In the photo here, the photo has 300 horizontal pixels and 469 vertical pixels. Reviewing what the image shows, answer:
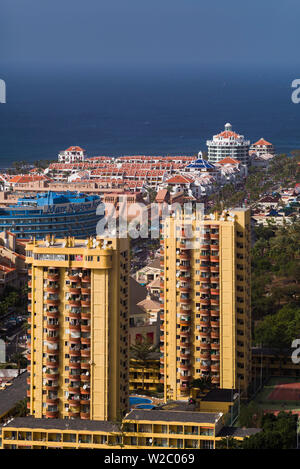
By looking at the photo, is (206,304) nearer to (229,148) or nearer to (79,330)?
(79,330)

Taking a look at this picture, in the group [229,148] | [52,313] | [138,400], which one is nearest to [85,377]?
[52,313]

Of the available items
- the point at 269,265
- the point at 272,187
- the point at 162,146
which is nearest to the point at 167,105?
the point at 162,146

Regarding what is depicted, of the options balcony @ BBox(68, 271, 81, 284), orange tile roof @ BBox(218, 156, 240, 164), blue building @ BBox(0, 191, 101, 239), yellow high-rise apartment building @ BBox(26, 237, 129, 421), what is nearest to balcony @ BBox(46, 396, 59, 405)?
yellow high-rise apartment building @ BBox(26, 237, 129, 421)

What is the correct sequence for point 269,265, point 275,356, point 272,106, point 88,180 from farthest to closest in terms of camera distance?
point 272,106 → point 88,180 → point 269,265 → point 275,356

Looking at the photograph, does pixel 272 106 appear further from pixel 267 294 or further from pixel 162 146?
pixel 267 294

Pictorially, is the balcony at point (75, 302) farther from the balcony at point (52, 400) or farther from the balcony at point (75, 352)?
the balcony at point (52, 400)

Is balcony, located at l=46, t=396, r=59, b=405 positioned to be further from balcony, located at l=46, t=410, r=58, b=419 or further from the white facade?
the white facade

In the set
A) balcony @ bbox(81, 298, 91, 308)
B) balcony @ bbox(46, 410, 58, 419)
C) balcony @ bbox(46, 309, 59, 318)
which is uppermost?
balcony @ bbox(81, 298, 91, 308)

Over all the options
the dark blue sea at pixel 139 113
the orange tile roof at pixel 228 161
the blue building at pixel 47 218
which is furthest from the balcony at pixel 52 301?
the dark blue sea at pixel 139 113
